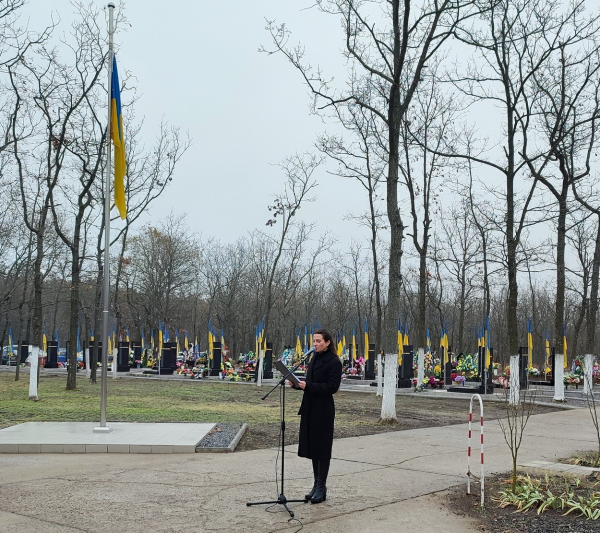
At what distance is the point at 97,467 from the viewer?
9164 mm

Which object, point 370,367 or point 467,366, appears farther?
point 370,367

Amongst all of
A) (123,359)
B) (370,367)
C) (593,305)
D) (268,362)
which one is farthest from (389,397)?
(123,359)

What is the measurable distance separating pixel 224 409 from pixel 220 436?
239 inches

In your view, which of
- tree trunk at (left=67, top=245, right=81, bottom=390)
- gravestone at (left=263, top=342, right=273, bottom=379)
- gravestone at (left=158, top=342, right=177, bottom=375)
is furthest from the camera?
gravestone at (left=158, top=342, right=177, bottom=375)

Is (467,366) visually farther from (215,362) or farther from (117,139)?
(117,139)

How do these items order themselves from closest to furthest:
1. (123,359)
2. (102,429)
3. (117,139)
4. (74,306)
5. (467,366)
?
(102,429)
(117,139)
(74,306)
(467,366)
(123,359)

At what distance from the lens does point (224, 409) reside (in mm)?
17891

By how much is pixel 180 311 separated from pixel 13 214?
92.2ft

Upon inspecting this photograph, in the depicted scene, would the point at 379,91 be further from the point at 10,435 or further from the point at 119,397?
the point at 10,435

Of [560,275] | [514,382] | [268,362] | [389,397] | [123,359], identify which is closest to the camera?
[389,397]

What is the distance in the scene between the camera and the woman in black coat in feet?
23.1

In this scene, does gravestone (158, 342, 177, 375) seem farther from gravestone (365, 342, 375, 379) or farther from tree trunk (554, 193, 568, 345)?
tree trunk (554, 193, 568, 345)

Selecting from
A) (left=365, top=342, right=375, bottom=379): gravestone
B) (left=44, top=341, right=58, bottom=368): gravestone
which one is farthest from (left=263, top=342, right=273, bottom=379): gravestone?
(left=44, top=341, right=58, bottom=368): gravestone

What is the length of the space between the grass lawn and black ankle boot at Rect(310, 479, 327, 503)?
4203mm
